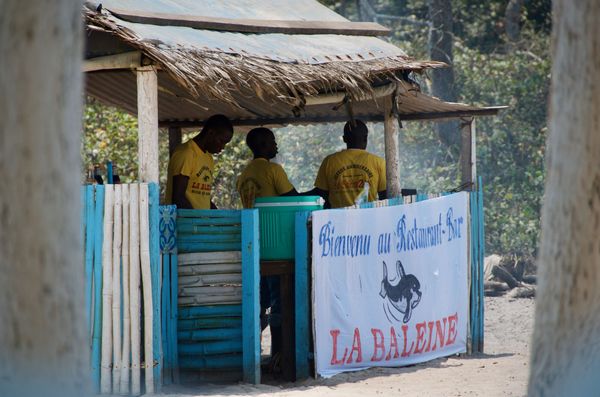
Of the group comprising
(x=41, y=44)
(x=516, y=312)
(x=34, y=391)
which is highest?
(x=41, y=44)

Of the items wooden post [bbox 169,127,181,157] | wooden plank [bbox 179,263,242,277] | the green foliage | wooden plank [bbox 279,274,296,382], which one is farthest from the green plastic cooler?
the green foliage

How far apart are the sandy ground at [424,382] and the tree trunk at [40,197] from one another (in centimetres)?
376

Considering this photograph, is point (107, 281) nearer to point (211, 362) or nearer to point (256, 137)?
point (211, 362)

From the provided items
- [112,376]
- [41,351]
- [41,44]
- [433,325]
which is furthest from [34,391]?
[433,325]

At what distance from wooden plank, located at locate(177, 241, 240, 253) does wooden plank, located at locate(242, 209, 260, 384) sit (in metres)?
0.13

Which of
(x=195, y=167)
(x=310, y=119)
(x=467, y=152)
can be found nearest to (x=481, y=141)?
(x=310, y=119)

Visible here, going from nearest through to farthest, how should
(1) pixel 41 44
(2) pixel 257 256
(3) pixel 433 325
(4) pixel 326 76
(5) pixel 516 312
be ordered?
(1) pixel 41 44 → (2) pixel 257 256 → (4) pixel 326 76 → (3) pixel 433 325 → (5) pixel 516 312

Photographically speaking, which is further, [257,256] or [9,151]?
[257,256]

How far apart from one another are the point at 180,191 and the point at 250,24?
5.60 feet

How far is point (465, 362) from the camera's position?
1012cm

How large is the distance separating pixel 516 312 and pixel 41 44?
11.4m

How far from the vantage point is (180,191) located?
9.04 meters

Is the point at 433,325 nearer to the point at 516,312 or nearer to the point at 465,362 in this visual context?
the point at 465,362

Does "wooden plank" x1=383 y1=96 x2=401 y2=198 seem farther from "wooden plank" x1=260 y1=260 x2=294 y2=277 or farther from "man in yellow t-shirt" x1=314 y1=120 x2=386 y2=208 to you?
"wooden plank" x1=260 y1=260 x2=294 y2=277
